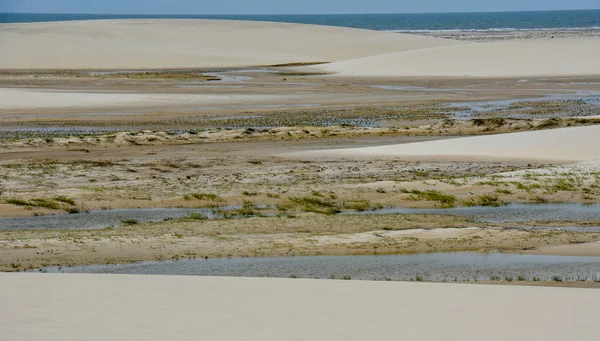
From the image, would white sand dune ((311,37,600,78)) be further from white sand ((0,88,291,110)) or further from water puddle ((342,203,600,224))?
water puddle ((342,203,600,224))

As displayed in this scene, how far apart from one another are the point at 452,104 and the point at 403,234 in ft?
77.8

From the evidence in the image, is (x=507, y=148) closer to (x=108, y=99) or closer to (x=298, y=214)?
(x=298, y=214)

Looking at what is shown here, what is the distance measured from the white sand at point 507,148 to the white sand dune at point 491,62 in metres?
29.3

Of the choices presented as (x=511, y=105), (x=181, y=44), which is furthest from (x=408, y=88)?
(x=181, y=44)

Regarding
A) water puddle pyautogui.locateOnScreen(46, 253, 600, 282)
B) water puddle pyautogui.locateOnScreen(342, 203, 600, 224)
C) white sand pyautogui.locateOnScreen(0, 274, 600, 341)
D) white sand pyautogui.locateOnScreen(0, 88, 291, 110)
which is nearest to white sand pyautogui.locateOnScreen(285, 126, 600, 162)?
water puddle pyautogui.locateOnScreen(342, 203, 600, 224)

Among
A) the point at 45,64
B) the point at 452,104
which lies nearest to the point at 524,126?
the point at 452,104

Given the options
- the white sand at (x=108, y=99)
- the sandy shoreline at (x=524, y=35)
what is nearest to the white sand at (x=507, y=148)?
the white sand at (x=108, y=99)

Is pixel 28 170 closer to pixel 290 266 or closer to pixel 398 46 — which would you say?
pixel 290 266

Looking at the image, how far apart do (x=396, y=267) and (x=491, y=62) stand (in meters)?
45.9

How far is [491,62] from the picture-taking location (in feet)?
188

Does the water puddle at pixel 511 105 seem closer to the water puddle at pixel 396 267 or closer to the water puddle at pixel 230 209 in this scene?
the water puddle at pixel 230 209

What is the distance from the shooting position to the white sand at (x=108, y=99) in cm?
3844

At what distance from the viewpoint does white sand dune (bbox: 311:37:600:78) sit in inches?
2153

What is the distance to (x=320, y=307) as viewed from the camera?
10164mm
